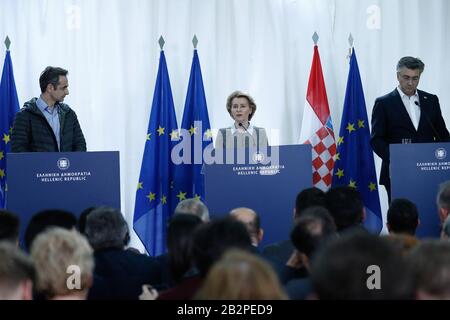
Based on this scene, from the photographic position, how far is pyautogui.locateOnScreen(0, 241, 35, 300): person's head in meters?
2.38

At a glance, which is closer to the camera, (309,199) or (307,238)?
(307,238)

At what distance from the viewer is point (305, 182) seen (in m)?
5.67

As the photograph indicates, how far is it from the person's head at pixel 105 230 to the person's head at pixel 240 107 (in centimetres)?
289

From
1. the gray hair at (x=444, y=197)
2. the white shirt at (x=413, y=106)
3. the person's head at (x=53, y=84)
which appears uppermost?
the person's head at (x=53, y=84)

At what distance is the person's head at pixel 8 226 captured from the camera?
3643mm

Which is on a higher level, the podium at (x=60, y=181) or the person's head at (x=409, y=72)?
the person's head at (x=409, y=72)

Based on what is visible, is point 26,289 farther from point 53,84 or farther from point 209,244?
point 53,84

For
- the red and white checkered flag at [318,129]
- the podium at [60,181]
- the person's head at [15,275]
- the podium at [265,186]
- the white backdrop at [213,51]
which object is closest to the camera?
the person's head at [15,275]

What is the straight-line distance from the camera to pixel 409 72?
658cm

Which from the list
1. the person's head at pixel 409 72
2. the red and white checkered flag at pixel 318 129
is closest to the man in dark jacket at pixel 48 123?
the red and white checkered flag at pixel 318 129

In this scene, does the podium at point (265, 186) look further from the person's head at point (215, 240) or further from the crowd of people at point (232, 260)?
the person's head at point (215, 240)

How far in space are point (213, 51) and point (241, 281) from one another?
20.3 feet

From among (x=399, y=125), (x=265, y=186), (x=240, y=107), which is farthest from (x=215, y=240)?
(x=399, y=125)

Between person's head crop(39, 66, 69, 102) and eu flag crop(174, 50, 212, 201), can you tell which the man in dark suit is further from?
person's head crop(39, 66, 69, 102)
